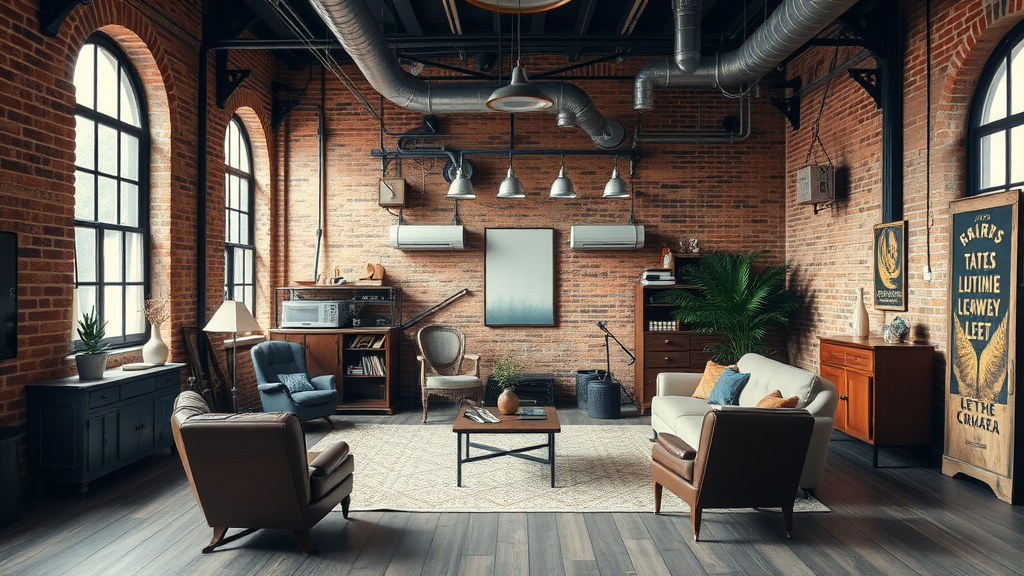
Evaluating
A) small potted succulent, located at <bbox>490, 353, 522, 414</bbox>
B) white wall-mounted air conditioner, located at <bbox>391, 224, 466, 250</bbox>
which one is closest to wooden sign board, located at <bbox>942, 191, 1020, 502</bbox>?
small potted succulent, located at <bbox>490, 353, 522, 414</bbox>

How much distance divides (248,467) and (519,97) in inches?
118

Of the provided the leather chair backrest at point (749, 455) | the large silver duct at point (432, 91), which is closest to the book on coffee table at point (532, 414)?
the leather chair backrest at point (749, 455)


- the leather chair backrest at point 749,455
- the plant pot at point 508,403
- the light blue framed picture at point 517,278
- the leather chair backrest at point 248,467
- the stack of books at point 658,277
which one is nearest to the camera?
the leather chair backrest at point 248,467

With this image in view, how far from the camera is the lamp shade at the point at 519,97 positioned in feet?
14.8

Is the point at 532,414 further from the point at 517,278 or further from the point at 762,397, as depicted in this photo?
the point at 517,278

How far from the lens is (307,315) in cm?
762

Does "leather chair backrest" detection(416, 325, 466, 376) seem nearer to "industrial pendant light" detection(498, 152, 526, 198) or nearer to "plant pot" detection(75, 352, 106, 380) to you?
"industrial pendant light" detection(498, 152, 526, 198)

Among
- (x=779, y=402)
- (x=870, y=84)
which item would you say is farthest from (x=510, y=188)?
(x=779, y=402)

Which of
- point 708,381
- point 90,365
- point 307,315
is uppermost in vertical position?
point 307,315

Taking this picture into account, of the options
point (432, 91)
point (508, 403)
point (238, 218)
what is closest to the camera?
point (508, 403)

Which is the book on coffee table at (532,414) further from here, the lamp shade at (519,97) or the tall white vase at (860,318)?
the tall white vase at (860,318)

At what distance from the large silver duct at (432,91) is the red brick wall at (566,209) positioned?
742 millimetres

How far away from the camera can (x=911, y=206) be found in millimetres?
5883

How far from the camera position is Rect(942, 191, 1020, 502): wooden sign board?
4.45m
